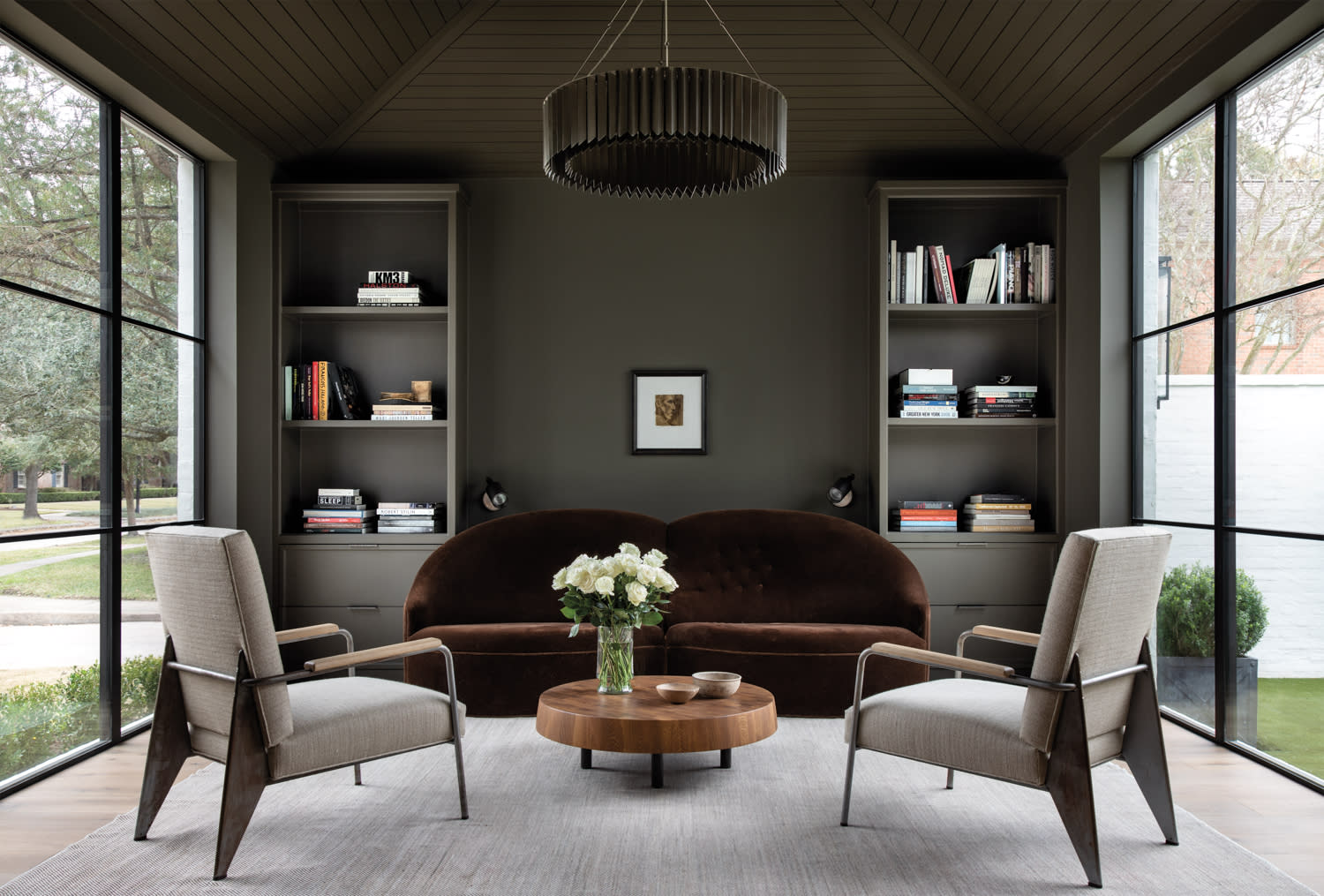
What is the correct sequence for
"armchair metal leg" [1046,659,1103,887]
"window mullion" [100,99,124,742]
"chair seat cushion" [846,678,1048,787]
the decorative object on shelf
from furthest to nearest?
1. "window mullion" [100,99,124,742]
2. the decorative object on shelf
3. "chair seat cushion" [846,678,1048,787]
4. "armchair metal leg" [1046,659,1103,887]

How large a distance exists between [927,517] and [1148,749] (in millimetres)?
2239

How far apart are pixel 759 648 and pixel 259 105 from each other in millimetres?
3456

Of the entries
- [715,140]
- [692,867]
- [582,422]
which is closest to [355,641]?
[582,422]

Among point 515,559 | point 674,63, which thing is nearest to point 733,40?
point 674,63

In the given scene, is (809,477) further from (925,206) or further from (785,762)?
(785,762)

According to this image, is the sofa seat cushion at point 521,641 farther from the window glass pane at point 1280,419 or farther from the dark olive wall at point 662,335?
the window glass pane at point 1280,419

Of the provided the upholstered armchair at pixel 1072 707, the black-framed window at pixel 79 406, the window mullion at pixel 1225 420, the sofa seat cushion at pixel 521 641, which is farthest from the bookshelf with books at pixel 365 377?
the window mullion at pixel 1225 420

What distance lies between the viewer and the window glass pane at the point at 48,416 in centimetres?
316

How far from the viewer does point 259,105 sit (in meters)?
4.38

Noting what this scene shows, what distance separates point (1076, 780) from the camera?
2.40 m

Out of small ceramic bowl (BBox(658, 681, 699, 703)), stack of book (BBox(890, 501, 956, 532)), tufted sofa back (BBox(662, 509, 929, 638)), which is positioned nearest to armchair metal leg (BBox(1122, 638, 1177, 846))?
small ceramic bowl (BBox(658, 681, 699, 703))

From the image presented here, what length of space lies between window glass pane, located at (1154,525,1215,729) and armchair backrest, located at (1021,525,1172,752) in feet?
4.45

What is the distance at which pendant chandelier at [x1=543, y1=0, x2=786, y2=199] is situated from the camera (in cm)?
268

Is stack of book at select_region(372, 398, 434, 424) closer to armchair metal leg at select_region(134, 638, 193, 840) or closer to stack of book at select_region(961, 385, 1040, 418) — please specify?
armchair metal leg at select_region(134, 638, 193, 840)
